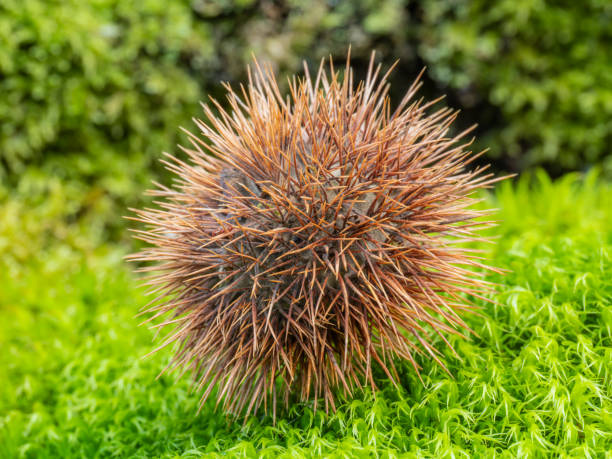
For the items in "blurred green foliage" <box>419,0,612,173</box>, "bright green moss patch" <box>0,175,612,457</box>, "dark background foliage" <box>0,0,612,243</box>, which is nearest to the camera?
"bright green moss patch" <box>0,175,612,457</box>

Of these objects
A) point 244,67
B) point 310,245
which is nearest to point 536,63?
point 244,67

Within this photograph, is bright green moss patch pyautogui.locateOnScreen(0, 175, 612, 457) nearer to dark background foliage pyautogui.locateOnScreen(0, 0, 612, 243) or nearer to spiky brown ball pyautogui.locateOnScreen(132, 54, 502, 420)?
spiky brown ball pyautogui.locateOnScreen(132, 54, 502, 420)

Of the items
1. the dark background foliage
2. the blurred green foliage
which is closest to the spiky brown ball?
the dark background foliage

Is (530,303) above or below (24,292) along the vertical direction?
below

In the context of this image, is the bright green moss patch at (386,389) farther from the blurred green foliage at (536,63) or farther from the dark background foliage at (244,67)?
the blurred green foliage at (536,63)

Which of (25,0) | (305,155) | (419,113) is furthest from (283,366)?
(25,0)

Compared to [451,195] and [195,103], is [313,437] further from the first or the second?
[195,103]

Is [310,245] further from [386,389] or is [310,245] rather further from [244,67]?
[244,67]
